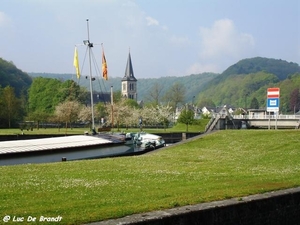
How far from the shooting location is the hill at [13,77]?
132113 millimetres

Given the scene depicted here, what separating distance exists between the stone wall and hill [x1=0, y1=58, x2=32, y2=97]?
124054mm

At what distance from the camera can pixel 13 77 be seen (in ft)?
477

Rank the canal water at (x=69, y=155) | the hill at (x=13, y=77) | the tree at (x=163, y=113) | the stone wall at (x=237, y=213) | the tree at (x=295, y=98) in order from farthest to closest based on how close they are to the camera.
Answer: the tree at (x=295, y=98) → the hill at (x=13, y=77) → the tree at (x=163, y=113) → the canal water at (x=69, y=155) → the stone wall at (x=237, y=213)

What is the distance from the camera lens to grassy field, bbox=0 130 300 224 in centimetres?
894

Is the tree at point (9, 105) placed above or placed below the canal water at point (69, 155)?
above

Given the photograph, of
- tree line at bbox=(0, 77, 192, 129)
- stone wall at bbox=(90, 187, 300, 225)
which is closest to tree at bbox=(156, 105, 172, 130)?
tree line at bbox=(0, 77, 192, 129)

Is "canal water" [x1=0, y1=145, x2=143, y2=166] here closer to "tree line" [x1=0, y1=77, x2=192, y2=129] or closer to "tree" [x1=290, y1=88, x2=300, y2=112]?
"tree line" [x1=0, y1=77, x2=192, y2=129]

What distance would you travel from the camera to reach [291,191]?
480 inches

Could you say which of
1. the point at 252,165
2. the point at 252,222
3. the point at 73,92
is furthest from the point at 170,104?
the point at 252,222

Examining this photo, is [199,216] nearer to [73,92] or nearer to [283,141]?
[283,141]

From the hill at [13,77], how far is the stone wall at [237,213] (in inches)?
4884

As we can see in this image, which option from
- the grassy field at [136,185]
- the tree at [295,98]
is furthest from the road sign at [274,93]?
the tree at [295,98]

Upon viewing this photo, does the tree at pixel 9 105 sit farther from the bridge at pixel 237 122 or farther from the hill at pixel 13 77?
the hill at pixel 13 77

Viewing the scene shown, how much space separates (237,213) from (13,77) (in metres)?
144
